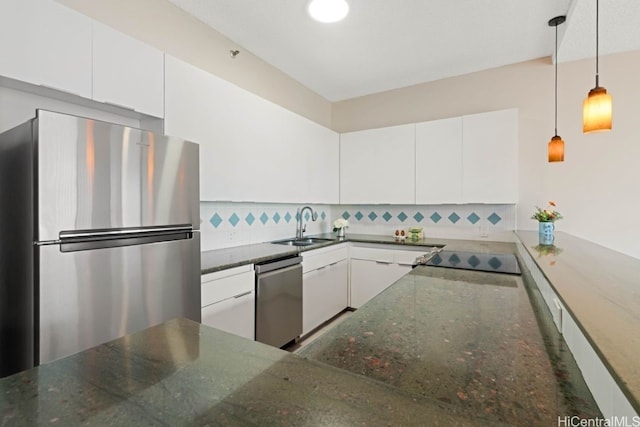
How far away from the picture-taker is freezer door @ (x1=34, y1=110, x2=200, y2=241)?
111 centimetres

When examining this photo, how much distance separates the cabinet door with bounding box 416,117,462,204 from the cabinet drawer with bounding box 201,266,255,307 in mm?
2038

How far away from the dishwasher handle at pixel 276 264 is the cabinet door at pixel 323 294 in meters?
0.22

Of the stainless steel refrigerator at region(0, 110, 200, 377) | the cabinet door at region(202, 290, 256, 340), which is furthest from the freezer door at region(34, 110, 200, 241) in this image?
the cabinet door at region(202, 290, 256, 340)

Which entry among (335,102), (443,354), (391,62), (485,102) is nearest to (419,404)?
(443,354)

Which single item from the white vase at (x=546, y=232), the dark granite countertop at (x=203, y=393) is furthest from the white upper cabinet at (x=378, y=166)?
the dark granite countertop at (x=203, y=393)

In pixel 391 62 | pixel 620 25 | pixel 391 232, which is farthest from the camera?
pixel 391 232

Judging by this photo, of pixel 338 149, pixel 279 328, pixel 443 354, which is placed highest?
pixel 338 149

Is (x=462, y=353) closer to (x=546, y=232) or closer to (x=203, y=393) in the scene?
(x=203, y=393)

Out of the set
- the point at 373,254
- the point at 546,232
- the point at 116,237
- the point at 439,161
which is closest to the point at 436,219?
the point at 439,161

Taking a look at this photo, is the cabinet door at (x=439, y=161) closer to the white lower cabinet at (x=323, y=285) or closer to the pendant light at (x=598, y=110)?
the white lower cabinet at (x=323, y=285)

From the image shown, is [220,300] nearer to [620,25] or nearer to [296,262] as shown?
[296,262]

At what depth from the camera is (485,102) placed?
314 cm

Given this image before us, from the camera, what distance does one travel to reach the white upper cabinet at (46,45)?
4.13 ft

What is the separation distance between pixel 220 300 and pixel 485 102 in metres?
3.18
